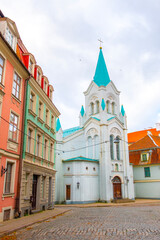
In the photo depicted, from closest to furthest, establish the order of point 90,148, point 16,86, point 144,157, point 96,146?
point 16,86
point 96,146
point 90,148
point 144,157

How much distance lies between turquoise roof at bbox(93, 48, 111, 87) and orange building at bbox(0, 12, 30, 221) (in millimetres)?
24792

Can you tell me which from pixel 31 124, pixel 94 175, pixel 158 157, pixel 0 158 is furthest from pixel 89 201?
pixel 0 158

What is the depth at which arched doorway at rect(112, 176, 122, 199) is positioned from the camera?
108 feet

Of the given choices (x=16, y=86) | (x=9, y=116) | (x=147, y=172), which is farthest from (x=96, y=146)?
(x=9, y=116)

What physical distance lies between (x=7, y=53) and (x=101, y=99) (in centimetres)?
2483

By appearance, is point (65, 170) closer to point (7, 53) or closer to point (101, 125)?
point (101, 125)

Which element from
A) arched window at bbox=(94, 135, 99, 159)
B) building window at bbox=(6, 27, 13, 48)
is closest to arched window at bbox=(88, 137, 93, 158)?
arched window at bbox=(94, 135, 99, 159)

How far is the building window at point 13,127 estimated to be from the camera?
13977 mm

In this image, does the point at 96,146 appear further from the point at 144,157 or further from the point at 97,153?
the point at 144,157

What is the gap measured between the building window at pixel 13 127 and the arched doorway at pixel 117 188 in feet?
73.9

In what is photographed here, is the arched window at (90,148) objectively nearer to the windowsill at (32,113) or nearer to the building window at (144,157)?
the building window at (144,157)

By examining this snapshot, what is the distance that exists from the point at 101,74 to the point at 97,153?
14.7 m

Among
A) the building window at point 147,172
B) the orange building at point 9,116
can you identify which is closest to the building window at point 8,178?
the orange building at point 9,116

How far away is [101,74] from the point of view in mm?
40062
